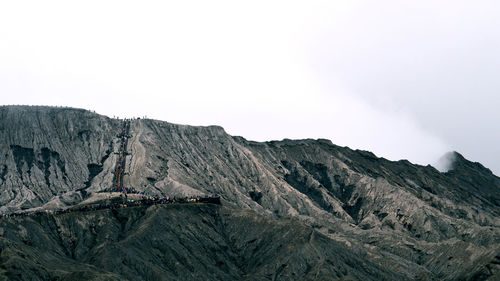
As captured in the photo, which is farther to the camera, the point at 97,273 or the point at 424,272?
the point at 424,272

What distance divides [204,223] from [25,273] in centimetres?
6593

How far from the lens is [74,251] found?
531 feet

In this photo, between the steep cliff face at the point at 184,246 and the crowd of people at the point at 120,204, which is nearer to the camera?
the steep cliff face at the point at 184,246

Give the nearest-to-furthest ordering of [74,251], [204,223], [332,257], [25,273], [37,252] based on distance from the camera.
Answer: [25,273] → [37,252] → [74,251] → [332,257] → [204,223]

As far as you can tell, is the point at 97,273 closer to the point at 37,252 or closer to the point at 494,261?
the point at 37,252

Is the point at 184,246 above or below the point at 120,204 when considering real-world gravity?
below

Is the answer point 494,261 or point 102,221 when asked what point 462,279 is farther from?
point 102,221

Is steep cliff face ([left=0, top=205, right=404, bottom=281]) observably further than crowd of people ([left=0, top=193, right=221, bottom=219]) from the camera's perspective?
No

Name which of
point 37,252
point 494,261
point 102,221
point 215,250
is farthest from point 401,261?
point 37,252

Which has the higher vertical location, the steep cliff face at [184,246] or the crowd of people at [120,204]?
the crowd of people at [120,204]

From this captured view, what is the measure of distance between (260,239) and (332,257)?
70.4ft

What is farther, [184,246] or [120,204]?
[120,204]

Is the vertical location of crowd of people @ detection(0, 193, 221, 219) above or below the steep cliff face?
above

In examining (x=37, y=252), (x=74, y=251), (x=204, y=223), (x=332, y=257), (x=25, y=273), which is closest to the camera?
(x=25, y=273)
